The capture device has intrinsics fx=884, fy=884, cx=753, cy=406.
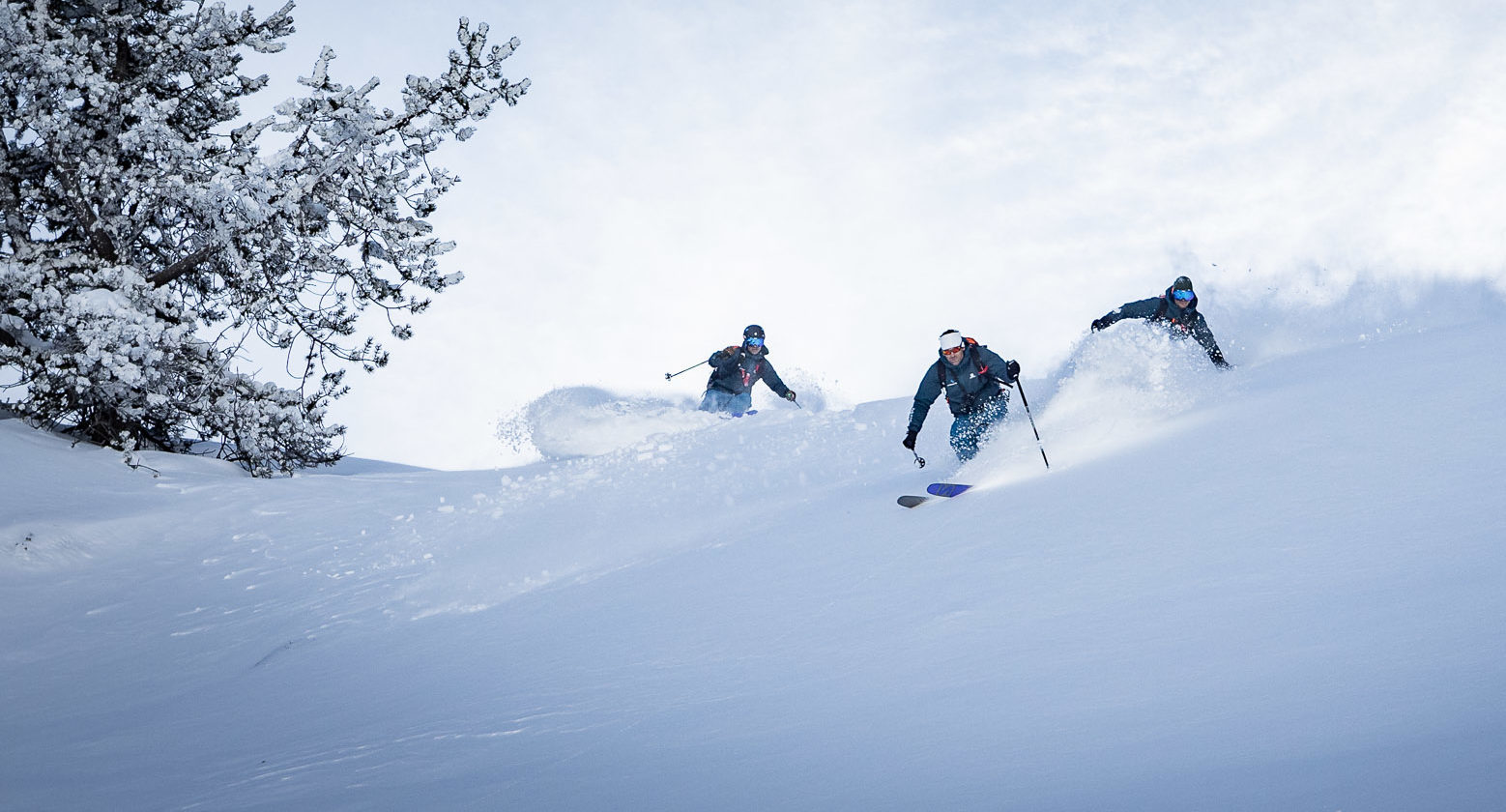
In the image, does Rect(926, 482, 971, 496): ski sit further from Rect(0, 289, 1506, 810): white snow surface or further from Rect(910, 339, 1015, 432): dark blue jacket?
Rect(910, 339, 1015, 432): dark blue jacket

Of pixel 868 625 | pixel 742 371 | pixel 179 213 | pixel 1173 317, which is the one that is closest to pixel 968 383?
pixel 1173 317

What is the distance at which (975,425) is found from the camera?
8.63 m

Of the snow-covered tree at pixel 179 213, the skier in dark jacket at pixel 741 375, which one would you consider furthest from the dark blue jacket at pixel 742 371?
the snow-covered tree at pixel 179 213

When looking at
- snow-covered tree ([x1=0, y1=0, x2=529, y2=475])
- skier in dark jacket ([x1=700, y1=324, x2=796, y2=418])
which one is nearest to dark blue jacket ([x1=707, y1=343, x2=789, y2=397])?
skier in dark jacket ([x1=700, y1=324, x2=796, y2=418])

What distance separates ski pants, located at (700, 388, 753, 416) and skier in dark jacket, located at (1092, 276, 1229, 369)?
627 centimetres

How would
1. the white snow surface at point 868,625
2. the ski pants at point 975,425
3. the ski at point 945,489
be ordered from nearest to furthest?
the white snow surface at point 868,625, the ski at point 945,489, the ski pants at point 975,425

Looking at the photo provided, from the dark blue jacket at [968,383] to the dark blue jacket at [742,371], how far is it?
6.00m

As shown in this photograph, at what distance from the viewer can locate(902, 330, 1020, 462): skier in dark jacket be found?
8.37 m

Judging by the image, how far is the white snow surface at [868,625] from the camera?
2.82 metres

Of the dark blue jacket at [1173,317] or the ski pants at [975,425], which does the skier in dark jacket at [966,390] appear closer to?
the ski pants at [975,425]

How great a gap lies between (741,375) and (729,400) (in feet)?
1.60

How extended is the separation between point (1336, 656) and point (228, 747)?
468 centimetres

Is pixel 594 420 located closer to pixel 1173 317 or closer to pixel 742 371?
pixel 742 371

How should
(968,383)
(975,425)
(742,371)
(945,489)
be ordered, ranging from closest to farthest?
(945,489)
(968,383)
(975,425)
(742,371)
